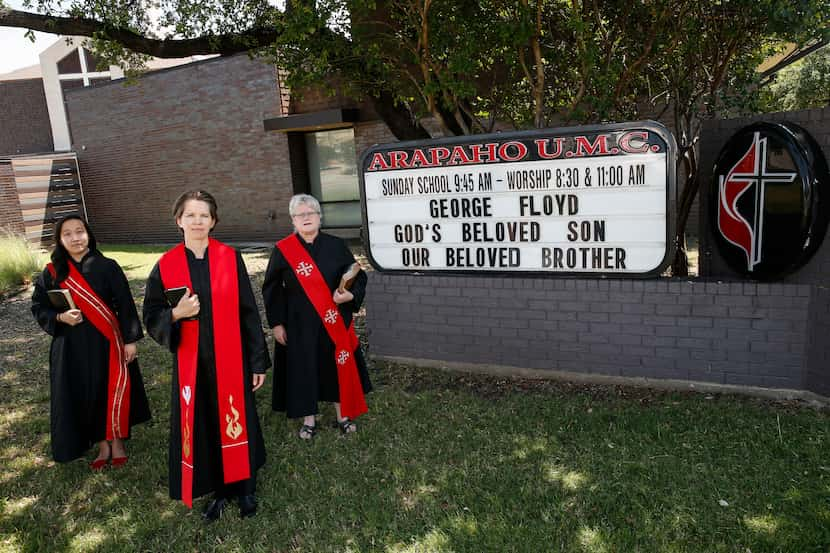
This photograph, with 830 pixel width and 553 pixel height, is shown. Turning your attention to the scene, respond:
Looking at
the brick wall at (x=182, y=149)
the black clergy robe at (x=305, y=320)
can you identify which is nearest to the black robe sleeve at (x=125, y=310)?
the black clergy robe at (x=305, y=320)

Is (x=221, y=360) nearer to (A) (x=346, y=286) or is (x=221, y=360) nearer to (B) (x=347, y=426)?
(A) (x=346, y=286)

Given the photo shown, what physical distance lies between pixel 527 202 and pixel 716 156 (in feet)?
4.92

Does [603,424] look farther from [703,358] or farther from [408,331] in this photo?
[408,331]

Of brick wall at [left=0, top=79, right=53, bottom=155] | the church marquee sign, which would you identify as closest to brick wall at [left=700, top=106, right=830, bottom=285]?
the church marquee sign

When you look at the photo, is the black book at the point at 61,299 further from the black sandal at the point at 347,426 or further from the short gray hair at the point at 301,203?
the black sandal at the point at 347,426

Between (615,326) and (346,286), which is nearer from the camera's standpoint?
(346,286)

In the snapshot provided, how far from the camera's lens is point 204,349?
349 centimetres

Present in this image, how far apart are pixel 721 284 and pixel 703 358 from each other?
0.60 m

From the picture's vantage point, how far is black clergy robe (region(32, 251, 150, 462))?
4125mm

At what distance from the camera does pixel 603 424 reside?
14.7ft

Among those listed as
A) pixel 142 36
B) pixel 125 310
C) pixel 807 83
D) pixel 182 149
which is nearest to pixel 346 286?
pixel 125 310

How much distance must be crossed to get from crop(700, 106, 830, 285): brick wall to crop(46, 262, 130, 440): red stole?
14.6ft

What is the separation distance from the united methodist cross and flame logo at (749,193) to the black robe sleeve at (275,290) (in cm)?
328

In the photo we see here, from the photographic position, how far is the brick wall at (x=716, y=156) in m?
4.25
